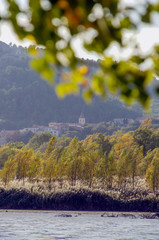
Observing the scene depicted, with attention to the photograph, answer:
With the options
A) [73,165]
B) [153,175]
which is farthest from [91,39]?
[73,165]

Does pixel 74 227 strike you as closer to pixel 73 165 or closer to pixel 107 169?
pixel 107 169

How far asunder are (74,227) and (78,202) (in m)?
11.1

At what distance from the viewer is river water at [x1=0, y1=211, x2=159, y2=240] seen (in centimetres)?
2234

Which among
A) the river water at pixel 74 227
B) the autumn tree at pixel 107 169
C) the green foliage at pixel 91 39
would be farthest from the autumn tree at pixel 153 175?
the green foliage at pixel 91 39

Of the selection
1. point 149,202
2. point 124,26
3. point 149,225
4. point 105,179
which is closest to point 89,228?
→ point 149,225

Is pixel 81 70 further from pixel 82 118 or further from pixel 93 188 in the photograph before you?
pixel 82 118

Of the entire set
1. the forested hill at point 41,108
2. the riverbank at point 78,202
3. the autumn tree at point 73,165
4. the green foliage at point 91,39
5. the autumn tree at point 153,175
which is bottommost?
the green foliage at point 91,39

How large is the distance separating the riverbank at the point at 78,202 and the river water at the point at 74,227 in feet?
10.8

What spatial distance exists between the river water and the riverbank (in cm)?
328

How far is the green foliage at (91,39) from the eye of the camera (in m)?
1.85

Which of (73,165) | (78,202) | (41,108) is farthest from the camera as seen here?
(41,108)

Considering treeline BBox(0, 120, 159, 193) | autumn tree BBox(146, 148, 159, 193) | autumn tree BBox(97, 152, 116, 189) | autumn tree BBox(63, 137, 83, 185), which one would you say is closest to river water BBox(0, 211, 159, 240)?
autumn tree BBox(146, 148, 159, 193)

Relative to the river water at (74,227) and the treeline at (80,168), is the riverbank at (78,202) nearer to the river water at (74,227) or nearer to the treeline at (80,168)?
the treeline at (80,168)

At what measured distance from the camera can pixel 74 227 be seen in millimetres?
25875
